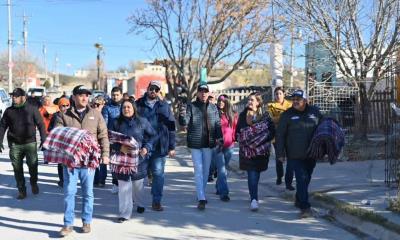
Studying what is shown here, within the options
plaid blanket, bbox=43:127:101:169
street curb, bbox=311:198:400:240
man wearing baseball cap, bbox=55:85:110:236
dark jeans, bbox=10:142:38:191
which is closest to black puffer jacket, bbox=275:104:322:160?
street curb, bbox=311:198:400:240

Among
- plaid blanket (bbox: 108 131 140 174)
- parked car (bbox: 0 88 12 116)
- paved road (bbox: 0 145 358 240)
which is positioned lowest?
paved road (bbox: 0 145 358 240)

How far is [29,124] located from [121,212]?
277 centimetres

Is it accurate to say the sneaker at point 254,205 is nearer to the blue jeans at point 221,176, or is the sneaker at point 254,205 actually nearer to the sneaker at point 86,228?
the blue jeans at point 221,176

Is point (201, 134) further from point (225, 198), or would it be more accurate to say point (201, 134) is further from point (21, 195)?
point (21, 195)

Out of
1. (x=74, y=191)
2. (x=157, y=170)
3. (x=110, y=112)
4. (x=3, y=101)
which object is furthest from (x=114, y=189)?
(x=3, y=101)

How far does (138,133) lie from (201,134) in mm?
1104

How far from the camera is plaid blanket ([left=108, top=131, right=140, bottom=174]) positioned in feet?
24.1

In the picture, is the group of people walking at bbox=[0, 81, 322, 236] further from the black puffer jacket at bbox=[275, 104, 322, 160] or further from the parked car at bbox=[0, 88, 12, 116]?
the parked car at bbox=[0, 88, 12, 116]

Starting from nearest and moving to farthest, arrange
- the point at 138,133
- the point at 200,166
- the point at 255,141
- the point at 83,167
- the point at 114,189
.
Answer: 1. the point at 83,167
2. the point at 138,133
3. the point at 255,141
4. the point at 200,166
5. the point at 114,189

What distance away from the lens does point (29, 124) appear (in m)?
9.17

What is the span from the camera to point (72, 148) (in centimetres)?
657

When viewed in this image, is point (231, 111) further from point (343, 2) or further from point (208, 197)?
point (343, 2)

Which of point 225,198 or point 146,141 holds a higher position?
point 146,141

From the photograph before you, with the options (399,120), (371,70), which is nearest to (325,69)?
(371,70)
